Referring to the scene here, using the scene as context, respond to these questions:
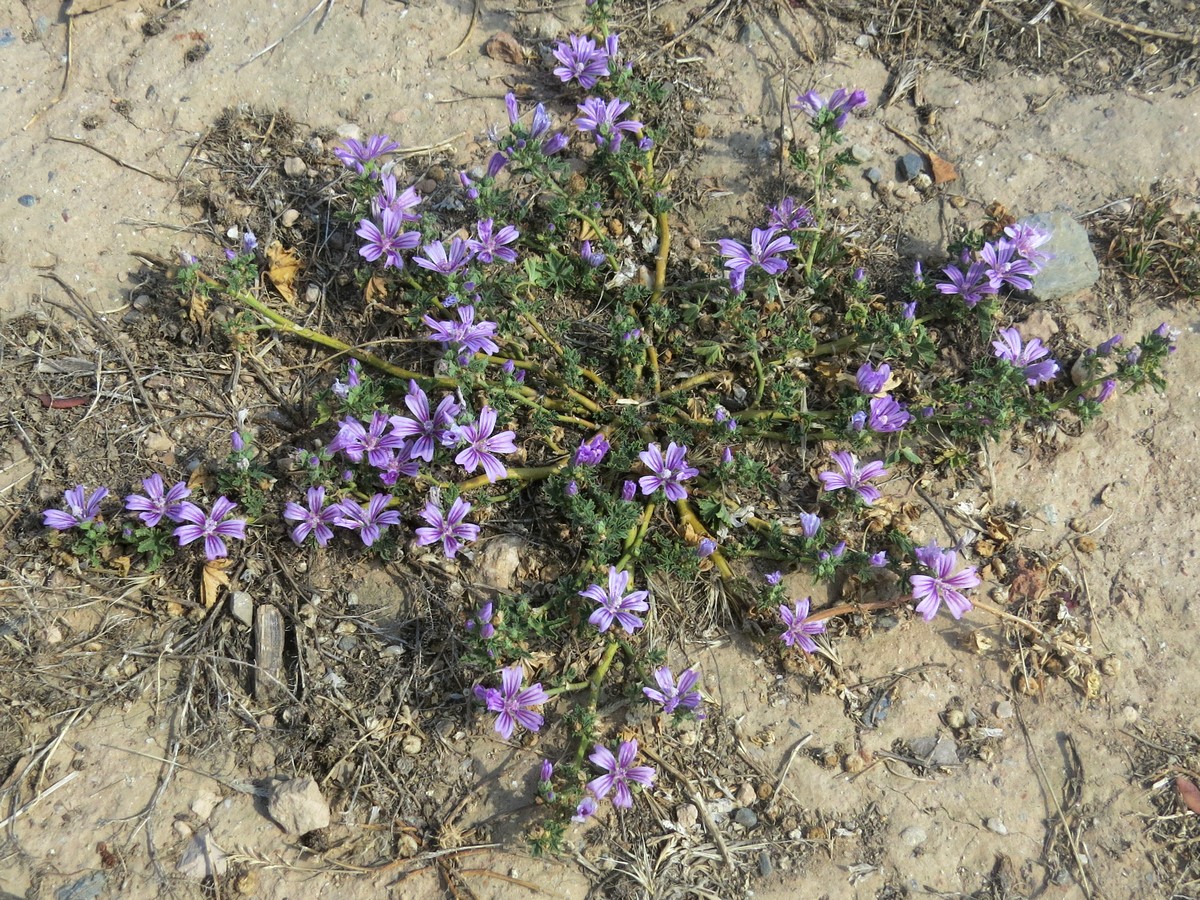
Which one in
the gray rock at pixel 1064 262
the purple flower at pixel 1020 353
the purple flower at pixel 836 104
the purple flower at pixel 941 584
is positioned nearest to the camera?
the purple flower at pixel 941 584

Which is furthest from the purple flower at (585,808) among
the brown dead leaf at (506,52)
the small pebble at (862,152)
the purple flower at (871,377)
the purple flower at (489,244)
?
the brown dead leaf at (506,52)

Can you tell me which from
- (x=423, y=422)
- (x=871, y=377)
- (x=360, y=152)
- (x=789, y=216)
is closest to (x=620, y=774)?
(x=423, y=422)

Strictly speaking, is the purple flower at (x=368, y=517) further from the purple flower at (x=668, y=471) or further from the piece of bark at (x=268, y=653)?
the purple flower at (x=668, y=471)

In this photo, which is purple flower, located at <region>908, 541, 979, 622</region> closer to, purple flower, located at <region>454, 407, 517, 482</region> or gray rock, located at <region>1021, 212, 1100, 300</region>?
gray rock, located at <region>1021, 212, 1100, 300</region>

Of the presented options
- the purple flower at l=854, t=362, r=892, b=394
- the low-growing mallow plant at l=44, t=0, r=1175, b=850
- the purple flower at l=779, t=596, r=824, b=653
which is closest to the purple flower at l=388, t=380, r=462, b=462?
the low-growing mallow plant at l=44, t=0, r=1175, b=850

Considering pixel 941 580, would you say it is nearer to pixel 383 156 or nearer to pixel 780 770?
pixel 780 770

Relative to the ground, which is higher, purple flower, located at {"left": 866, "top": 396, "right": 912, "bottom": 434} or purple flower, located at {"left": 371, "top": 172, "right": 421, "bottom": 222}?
purple flower, located at {"left": 371, "top": 172, "right": 421, "bottom": 222}

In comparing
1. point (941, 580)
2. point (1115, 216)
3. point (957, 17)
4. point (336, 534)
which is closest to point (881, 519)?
point (941, 580)
